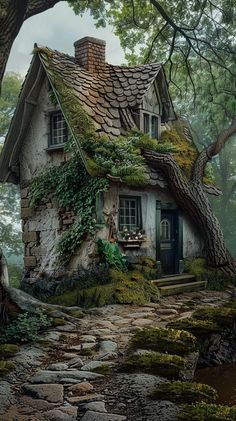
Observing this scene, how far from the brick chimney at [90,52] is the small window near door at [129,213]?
15.2 feet

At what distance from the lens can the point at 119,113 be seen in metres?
13.8

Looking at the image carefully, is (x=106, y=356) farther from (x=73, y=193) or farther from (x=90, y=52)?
(x=90, y=52)

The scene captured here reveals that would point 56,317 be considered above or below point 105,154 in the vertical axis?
below

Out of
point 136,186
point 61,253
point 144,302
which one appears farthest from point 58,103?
point 144,302

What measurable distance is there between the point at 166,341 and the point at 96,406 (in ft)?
6.77

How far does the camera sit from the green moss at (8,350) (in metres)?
5.50

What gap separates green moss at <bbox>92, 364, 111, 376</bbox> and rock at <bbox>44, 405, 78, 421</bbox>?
99cm

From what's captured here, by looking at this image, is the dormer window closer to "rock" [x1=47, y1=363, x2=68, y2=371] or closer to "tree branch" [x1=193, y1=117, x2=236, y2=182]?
"tree branch" [x1=193, y1=117, x2=236, y2=182]

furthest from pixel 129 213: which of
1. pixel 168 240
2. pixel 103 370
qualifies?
pixel 103 370

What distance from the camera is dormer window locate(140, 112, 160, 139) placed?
14.4 m

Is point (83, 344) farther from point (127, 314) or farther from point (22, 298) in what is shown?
point (127, 314)

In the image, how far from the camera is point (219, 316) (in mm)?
7539

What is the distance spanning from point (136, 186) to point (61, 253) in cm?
297

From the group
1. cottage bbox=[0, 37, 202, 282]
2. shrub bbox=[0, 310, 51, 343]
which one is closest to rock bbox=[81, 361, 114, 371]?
shrub bbox=[0, 310, 51, 343]
